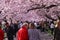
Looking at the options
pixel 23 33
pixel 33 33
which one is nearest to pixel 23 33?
pixel 23 33

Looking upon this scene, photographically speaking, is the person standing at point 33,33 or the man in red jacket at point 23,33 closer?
the person standing at point 33,33

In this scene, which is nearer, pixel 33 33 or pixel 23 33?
pixel 33 33

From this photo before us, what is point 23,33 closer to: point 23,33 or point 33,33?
point 23,33

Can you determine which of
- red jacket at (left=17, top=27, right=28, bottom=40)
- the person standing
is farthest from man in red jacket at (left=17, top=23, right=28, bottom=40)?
the person standing

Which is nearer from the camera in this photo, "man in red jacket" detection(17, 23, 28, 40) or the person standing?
the person standing

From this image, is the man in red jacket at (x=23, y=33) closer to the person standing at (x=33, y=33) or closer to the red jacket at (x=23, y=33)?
the red jacket at (x=23, y=33)

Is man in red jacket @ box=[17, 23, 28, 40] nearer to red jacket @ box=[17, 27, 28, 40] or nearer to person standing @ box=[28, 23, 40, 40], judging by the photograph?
red jacket @ box=[17, 27, 28, 40]

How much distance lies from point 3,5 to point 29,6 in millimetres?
2217

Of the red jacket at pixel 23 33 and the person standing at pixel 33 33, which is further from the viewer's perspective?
the red jacket at pixel 23 33

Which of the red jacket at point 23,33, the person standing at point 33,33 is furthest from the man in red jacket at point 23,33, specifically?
the person standing at point 33,33

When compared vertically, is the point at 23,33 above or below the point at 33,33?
below

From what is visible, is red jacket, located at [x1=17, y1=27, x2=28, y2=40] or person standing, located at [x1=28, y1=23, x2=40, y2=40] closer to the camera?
person standing, located at [x1=28, y1=23, x2=40, y2=40]

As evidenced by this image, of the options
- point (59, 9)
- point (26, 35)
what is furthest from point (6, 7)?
point (26, 35)

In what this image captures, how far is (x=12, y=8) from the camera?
23.8 m
